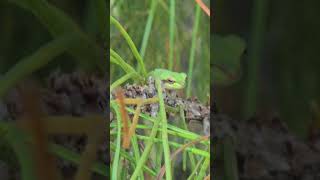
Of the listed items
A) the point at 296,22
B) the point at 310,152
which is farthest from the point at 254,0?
the point at 310,152

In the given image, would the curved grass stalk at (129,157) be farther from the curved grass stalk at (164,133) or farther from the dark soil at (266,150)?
the dark soil at (266,150)

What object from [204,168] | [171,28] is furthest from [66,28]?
[204,168]

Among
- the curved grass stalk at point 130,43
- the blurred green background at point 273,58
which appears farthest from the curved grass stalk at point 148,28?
the blurred green background at point 273,58

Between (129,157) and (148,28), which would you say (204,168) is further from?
(148,28)

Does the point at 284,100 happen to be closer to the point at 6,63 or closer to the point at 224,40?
the point at 224,40

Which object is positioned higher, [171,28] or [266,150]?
[171,28]

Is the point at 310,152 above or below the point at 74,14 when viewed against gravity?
below

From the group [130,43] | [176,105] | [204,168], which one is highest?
[130,43]
